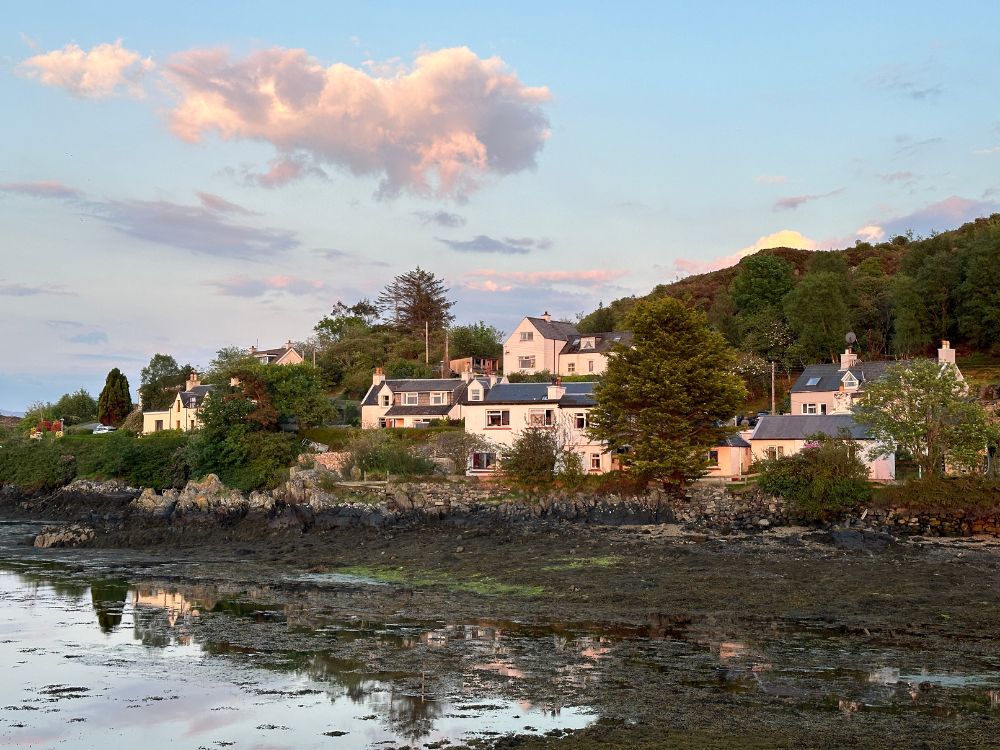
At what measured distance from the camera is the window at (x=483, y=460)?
58.6 metres

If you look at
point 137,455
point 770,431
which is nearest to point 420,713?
point 770,431

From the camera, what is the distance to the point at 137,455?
63.3m

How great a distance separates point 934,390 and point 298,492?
1261 inches

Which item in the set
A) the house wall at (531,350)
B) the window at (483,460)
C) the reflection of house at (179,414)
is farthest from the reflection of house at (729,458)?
the reflection of house at (179,414)

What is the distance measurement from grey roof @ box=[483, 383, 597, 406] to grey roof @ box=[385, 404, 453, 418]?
805 centimetres

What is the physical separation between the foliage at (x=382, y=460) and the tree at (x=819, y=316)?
41.2 meters

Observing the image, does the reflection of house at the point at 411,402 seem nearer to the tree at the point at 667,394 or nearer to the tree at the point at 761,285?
the tree at the point at 667,394

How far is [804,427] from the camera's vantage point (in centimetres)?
5381

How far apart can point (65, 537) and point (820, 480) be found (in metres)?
34.2

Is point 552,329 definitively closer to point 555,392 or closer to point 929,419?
point 555,392

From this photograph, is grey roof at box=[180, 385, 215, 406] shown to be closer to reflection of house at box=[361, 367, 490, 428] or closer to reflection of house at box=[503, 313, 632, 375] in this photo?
reflection of house at box=[361, 367, 490, 428]

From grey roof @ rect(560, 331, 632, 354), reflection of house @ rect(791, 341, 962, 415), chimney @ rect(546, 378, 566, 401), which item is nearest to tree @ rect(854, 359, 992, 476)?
reflection of house @ rect(791, 341, 962, 415)

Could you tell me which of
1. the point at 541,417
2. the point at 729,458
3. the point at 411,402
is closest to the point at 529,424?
the point at 541,417

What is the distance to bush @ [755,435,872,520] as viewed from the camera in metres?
40.8
